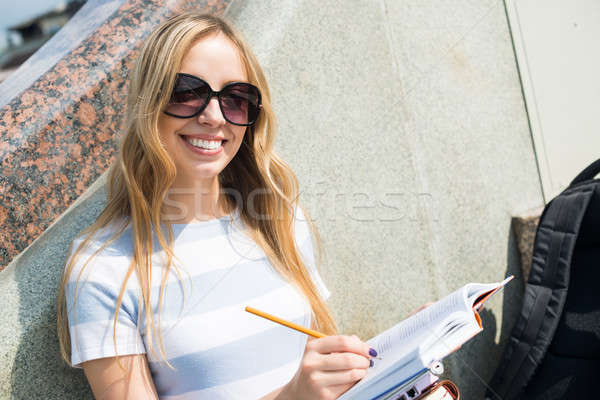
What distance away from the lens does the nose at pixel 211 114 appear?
1580mm

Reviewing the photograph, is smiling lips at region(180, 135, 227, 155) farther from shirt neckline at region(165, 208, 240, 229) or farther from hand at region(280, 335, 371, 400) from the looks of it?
hand at region(280, 335, 371, 400)

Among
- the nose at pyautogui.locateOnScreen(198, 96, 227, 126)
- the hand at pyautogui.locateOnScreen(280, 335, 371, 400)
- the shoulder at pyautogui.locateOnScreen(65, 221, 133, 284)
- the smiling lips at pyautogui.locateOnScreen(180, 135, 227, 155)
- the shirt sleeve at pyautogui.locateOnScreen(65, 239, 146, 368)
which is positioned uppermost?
the nose at pyautogui.locateOnScreen(198, 96, 227, 126)

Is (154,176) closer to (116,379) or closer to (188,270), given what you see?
(188,270)

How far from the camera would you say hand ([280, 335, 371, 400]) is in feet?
4.07

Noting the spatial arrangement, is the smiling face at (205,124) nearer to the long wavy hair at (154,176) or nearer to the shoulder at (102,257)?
the long wavy hair at (154,176)

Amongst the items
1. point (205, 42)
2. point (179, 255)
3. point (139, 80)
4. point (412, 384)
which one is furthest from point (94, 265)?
point (412, 384)

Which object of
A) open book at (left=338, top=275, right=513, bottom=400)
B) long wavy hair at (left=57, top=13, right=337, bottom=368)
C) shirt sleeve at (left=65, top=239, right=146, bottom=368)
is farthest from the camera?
long wavy hair at (left=57, top=13, right=337, bottom=368)

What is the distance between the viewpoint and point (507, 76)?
3340 millimetres

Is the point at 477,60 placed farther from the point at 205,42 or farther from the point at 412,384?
the point at 412,384

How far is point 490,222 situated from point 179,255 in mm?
2184

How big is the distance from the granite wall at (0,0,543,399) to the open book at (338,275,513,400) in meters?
1.03

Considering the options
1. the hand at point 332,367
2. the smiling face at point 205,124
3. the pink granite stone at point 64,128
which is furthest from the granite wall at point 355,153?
the hand at point 332,367

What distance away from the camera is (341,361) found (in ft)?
4.06

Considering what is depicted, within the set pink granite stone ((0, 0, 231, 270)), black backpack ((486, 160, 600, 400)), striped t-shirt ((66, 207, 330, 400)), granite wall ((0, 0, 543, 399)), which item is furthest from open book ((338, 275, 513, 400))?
black backpack ((486, 160, 600, 400))
